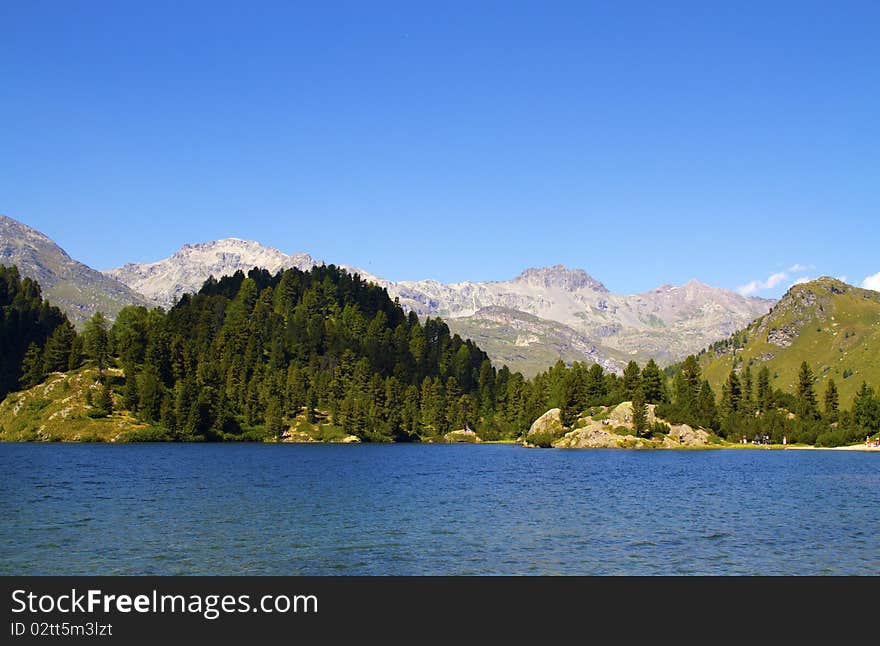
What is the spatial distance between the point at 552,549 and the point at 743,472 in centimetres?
9056

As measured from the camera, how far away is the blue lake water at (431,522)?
A: 52.0m

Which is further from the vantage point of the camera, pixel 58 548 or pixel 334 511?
pixel 334 511

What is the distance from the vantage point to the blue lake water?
5203cm

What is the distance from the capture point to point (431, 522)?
229 feet

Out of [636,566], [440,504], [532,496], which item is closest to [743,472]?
[532,496]
